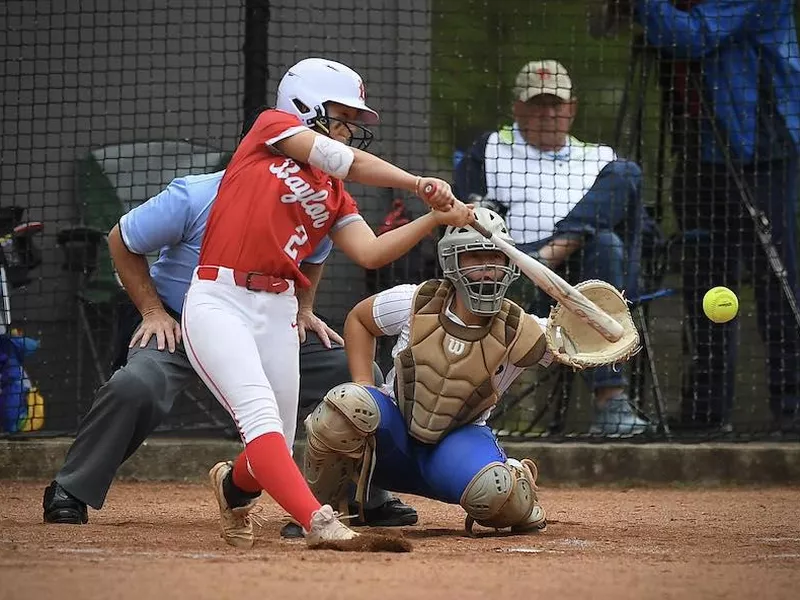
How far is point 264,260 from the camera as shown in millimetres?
4566

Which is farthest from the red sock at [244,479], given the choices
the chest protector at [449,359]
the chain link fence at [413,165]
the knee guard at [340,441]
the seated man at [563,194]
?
the seated man at [563,194]

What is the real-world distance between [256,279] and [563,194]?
3352 mm

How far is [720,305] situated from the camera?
610 cm

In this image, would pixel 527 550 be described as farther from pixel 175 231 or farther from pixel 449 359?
pixel 175 231

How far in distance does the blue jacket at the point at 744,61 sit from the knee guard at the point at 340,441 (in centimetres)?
327

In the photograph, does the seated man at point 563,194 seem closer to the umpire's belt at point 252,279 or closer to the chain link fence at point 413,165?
the chain link fence at point 413,165

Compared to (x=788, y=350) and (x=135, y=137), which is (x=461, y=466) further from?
(x=135, y=137)

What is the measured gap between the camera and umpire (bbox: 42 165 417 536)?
532 cm

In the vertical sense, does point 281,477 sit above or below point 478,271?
below

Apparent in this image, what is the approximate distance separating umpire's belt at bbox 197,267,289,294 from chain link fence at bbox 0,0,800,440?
8.91 feet

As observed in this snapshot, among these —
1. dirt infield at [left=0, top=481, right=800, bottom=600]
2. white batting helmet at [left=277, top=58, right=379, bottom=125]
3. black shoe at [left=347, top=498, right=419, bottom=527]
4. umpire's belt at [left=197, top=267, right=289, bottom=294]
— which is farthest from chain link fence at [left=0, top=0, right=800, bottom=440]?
umpire's belt at [left=197, top=267, right=289, bottom=294]

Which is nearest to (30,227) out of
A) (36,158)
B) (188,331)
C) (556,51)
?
(36,158)

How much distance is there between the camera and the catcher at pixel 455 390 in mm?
4980

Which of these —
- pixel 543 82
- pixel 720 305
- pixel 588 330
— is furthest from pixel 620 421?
pixel 588 330
